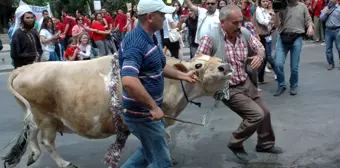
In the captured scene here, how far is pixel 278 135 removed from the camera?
6.26 m

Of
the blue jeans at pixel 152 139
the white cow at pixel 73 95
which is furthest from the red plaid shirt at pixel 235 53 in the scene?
the blue jeans at pixel 152 139

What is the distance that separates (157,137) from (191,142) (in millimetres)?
2500

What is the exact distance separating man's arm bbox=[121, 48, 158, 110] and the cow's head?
1.11m

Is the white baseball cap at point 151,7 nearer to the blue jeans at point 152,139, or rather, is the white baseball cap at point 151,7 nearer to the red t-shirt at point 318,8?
the blue jeans at point 152,139

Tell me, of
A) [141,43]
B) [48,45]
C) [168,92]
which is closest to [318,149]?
[168,92]

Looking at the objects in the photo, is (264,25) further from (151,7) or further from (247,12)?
(151,7)

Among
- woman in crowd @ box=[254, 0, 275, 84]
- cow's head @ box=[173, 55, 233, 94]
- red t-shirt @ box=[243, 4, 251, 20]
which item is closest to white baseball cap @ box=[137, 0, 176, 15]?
cow's head @ box=[173, 55, 233, 94]

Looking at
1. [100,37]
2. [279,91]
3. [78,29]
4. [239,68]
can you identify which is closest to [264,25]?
[279,91]

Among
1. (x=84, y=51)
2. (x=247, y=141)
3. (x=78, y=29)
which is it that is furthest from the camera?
(x=78, y=29)

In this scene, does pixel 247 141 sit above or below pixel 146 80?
below

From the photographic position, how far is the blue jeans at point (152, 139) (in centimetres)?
374

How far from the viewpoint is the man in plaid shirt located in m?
5.00

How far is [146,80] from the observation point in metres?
3.66

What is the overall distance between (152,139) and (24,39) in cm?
385
